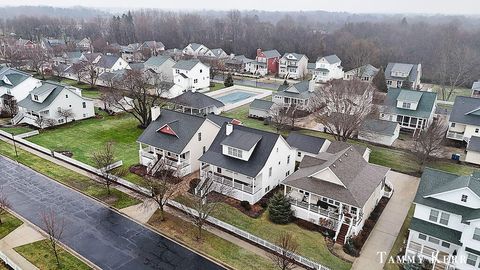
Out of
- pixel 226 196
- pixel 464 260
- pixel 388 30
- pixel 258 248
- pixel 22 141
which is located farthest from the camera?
pixel 388 30

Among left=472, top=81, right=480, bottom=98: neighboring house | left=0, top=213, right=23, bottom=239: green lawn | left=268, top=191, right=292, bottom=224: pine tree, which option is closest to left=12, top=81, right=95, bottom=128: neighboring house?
left=0, top=213, right=23, bottom=239: green lawn

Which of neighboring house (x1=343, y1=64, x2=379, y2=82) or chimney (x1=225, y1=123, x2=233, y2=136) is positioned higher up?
chimney (x1=225, y1=123, x2=233, y2=136)

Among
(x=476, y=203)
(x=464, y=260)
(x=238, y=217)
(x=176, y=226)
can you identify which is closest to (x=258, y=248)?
(x=238, y=217)

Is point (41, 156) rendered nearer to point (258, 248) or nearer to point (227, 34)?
point (258, 248)

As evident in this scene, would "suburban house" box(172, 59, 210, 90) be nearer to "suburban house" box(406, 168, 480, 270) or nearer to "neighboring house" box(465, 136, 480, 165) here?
"neighboring house" box(465, 136, 480, 165)

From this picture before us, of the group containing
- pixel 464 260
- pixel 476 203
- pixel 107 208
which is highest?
pixel 476 203

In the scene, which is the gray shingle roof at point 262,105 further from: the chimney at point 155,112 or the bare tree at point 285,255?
the bare tree at point 285,255

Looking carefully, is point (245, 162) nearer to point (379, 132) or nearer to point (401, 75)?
point (379, 132)

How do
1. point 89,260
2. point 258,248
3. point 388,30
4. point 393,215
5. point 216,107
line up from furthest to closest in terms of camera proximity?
point 388,30, point 216,107, point 393,215, point 258,248, point 89,260
